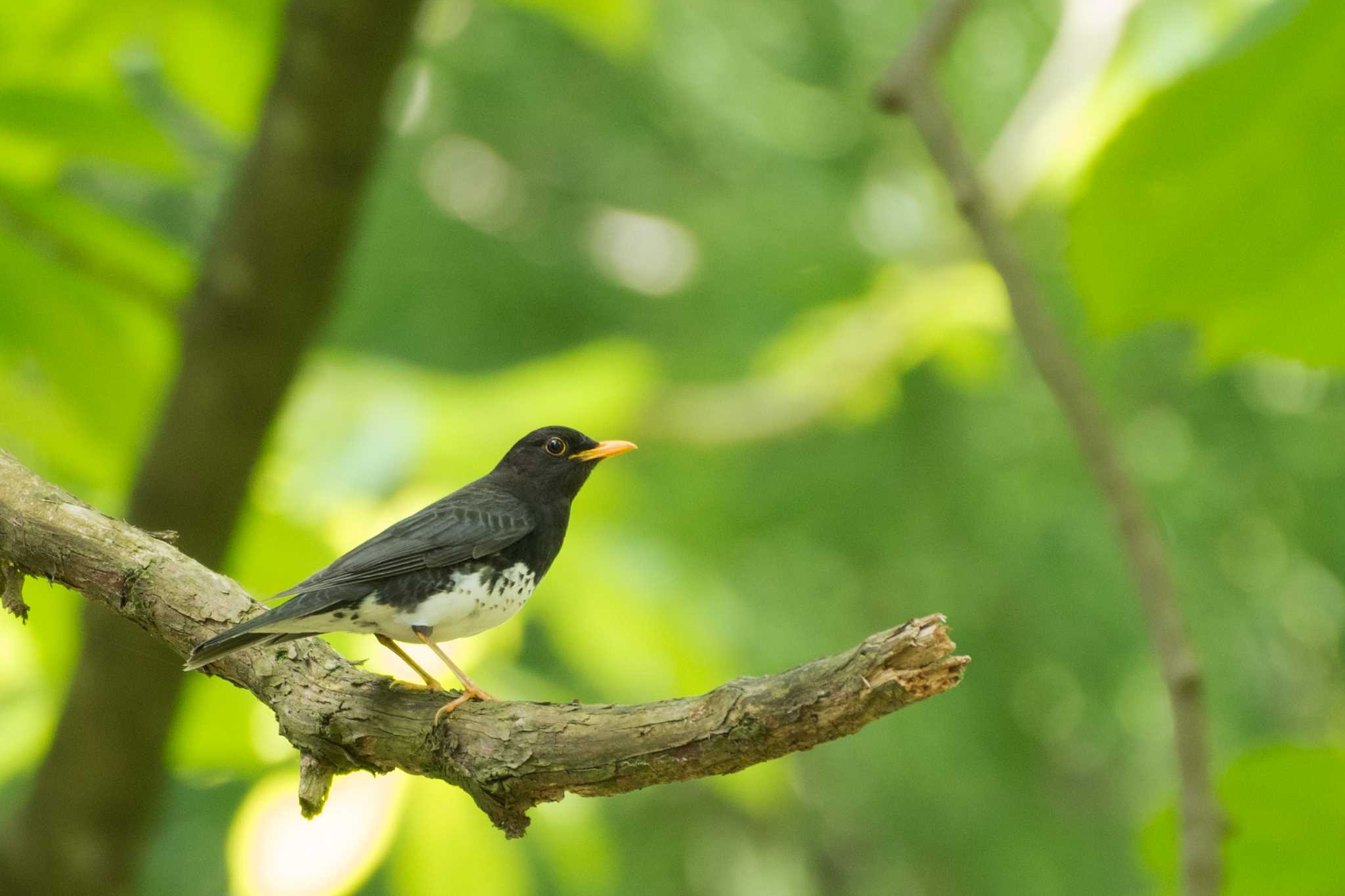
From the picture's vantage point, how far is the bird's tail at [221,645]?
74.6 inches

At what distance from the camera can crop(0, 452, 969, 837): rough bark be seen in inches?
57.7

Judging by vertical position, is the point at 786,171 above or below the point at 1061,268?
above

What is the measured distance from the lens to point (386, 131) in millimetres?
3350

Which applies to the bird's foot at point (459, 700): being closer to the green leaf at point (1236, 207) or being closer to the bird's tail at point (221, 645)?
the bird's tail at point (221, 645)

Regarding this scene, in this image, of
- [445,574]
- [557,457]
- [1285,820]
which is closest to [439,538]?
[445,574]

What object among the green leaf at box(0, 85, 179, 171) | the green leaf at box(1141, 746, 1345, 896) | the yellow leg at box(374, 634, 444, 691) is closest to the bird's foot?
the yellow leg at box(374, 634, 444, 691)

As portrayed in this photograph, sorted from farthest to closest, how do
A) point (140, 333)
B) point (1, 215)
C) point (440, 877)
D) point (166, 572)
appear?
point (440, 877) → point (140, 333) → point (1, 215) → point (166, 572)

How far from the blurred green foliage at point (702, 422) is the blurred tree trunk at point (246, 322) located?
→ 100 mm

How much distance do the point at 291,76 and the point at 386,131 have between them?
1.03 feet

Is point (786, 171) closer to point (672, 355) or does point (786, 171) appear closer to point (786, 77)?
point (786, 77)

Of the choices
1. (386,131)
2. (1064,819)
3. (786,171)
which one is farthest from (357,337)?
(1064,819)

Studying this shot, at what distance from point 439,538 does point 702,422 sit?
267cm

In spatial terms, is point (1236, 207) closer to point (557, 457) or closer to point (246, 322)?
point (557, 457)

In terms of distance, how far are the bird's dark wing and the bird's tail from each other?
0.16 m
